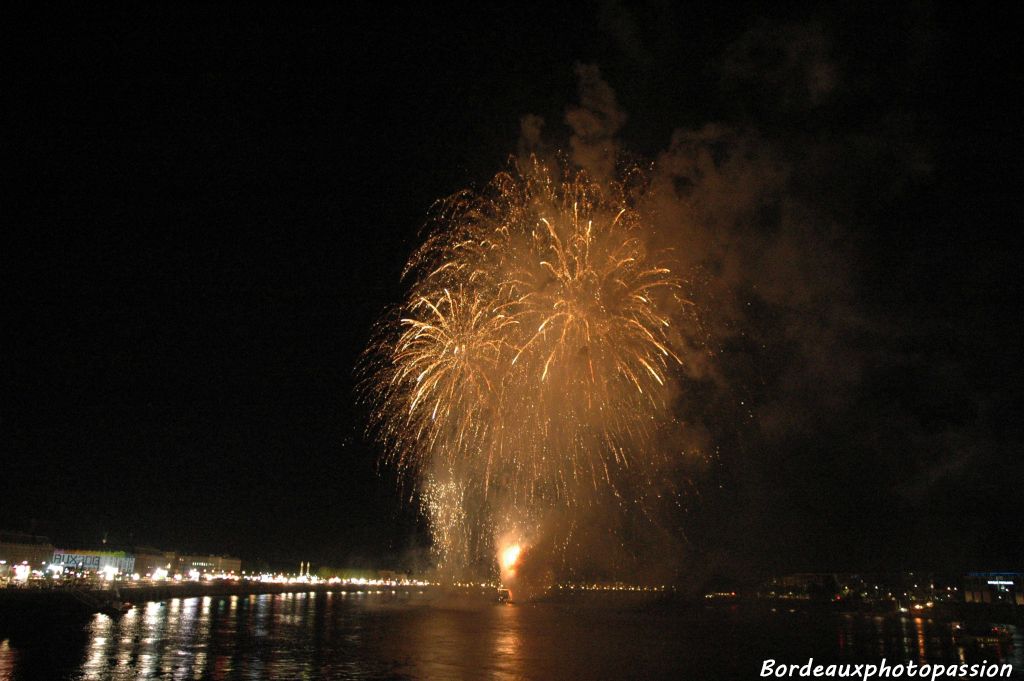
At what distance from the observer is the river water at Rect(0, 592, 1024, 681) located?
20000 millimetres

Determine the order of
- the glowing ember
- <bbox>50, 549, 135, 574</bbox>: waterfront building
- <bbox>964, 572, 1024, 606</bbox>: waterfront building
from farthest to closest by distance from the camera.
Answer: <bbox>50, 549, 135, 574</bbox>: waterfront building
<bbox>964, 572, 1024, 606</bbox>: waterfront building
the glowing ember

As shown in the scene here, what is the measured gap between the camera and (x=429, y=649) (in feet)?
84.9

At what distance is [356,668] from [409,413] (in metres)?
9.97

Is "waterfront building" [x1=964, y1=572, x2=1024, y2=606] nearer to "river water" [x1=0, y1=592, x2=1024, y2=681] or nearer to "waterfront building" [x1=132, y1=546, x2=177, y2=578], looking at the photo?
"river water" [x1=0, y1=592, x2=1024, y2=681]

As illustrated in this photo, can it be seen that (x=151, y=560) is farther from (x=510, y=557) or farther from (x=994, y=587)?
(x=994, y=587)

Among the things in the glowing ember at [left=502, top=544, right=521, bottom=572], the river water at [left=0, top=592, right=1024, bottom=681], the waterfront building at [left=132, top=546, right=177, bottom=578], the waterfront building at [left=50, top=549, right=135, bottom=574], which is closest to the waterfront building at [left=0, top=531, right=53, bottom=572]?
the waterfront building at [left=50, top=549, right=135, bottom=574]

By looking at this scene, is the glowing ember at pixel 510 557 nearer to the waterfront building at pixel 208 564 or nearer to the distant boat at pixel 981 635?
the distant boat at pixel 981 635

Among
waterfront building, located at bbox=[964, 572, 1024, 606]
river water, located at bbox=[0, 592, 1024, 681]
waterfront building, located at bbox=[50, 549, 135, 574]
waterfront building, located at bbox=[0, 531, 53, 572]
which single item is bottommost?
waterfront building, located at bbox=[964, 572, 1024, 606]

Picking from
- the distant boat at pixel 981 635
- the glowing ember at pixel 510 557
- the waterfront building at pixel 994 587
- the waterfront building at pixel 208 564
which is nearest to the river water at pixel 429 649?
the distant boat at pixel 981 635

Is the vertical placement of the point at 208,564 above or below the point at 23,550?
below

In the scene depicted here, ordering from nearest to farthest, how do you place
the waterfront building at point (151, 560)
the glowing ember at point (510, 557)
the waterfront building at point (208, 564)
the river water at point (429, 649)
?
the river water at point (429, 649) < the glowing ember at point (510, 557) < the waterfront building at point (151, 560) < the waterfront building at point (208, 564)

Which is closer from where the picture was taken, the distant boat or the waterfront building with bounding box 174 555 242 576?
the distant boat

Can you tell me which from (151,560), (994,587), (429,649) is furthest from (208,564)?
(994,587)

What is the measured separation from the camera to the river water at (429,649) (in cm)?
2000
